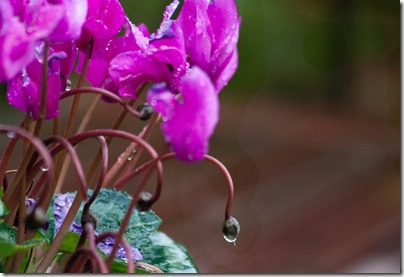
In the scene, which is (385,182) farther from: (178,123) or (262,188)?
(178,123)

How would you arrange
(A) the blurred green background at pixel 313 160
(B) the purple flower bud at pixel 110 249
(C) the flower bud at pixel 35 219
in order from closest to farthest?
(C) the flower bud at pixel 35 219 < (B) the purple flower bud at pixel 110 249 < (A) the blurred green background at pixel 313 160

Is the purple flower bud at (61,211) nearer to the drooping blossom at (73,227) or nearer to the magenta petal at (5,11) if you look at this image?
the drooping blossom at (73,227)

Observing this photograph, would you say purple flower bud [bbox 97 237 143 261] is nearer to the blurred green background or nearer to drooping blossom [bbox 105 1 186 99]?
drooping blossom [bbox 105 1 186 99]

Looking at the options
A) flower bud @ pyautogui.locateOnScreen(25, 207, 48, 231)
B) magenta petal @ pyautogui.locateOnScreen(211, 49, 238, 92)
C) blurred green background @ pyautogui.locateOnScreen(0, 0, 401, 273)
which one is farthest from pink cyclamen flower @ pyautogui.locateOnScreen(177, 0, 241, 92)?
blurred green background @ pyautogui.locateOnScreen(0, 0, 401, 273)

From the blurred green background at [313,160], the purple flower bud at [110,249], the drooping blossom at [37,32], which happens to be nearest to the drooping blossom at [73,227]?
the purple flower bud at [110,249]

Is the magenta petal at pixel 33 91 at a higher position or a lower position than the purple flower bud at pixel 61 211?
higher

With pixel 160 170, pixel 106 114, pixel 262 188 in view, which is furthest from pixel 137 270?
pixel 262 188
